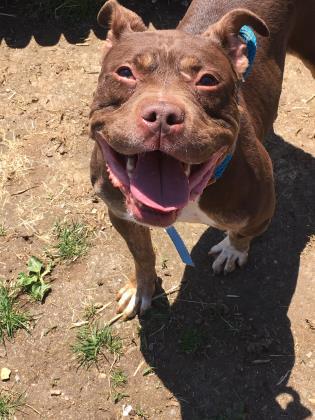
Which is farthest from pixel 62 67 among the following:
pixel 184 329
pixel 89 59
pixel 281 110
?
pixel 184 329

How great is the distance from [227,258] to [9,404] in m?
1.95

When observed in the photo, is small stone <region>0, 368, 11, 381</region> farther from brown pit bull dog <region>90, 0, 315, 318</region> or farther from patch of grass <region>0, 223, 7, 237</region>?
brown pit bull dog <region>90, 0, 315, 318</region>

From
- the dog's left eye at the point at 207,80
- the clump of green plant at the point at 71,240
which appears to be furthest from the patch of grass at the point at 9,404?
the dog's left eye at the point at 207,80

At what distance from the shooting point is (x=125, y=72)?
10.2ft

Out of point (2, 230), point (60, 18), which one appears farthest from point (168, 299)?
point (60, 18)

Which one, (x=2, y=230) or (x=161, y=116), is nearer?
(x=161, y=116)

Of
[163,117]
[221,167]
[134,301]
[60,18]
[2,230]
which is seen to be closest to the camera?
[163,117]

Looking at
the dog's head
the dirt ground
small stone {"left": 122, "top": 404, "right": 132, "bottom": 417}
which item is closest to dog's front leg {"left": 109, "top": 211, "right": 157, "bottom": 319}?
the dirt ground

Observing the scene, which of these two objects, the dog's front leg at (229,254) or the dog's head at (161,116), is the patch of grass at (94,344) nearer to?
the dog's front leg at (229,254)

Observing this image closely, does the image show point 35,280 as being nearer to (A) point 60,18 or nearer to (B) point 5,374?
(B) point 5,374

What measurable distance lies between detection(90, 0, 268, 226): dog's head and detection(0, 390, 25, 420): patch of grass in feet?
6.94

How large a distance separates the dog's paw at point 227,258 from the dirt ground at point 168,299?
3.7 inches

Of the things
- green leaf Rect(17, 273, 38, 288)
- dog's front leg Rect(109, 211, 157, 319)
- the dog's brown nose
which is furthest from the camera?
green leaf Rect(17, 273, 38, 288)

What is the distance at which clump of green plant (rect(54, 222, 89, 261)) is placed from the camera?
4.98 metres
